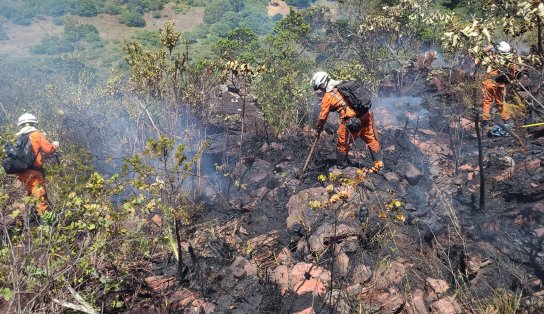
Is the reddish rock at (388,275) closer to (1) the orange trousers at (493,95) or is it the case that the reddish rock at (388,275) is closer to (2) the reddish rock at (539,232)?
(2) the reddish rock at (539,232)

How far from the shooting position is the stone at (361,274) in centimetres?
364

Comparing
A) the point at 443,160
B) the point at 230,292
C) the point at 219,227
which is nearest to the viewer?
the point at 230,292

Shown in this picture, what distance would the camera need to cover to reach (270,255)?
4.32 m

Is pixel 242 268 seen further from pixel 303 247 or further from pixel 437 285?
pixel 437 285

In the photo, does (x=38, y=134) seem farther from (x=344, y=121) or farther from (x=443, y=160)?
(x=443, y=160)

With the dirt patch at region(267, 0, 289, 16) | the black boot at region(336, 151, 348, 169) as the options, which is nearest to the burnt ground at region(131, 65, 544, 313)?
the black boot at region(336, 151, 348, 169)

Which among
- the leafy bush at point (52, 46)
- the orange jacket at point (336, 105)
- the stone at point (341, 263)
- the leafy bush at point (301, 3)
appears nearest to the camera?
the stone at point (341, 263)

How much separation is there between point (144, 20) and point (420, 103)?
2511cm

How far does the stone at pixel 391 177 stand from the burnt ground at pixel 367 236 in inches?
1.7

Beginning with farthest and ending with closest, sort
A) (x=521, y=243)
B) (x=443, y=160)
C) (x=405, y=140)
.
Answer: (x=405, y=140) → (x=443, y=160) → (x=521, y=243)

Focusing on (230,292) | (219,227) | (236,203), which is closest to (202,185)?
(236,203)

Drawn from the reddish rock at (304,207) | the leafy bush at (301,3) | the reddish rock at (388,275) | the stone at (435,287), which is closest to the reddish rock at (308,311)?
the reddish rock at (388,275)

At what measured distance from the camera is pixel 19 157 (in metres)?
5.24

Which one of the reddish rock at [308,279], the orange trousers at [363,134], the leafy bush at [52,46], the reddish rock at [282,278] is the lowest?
the leafy bush at [52,46]
